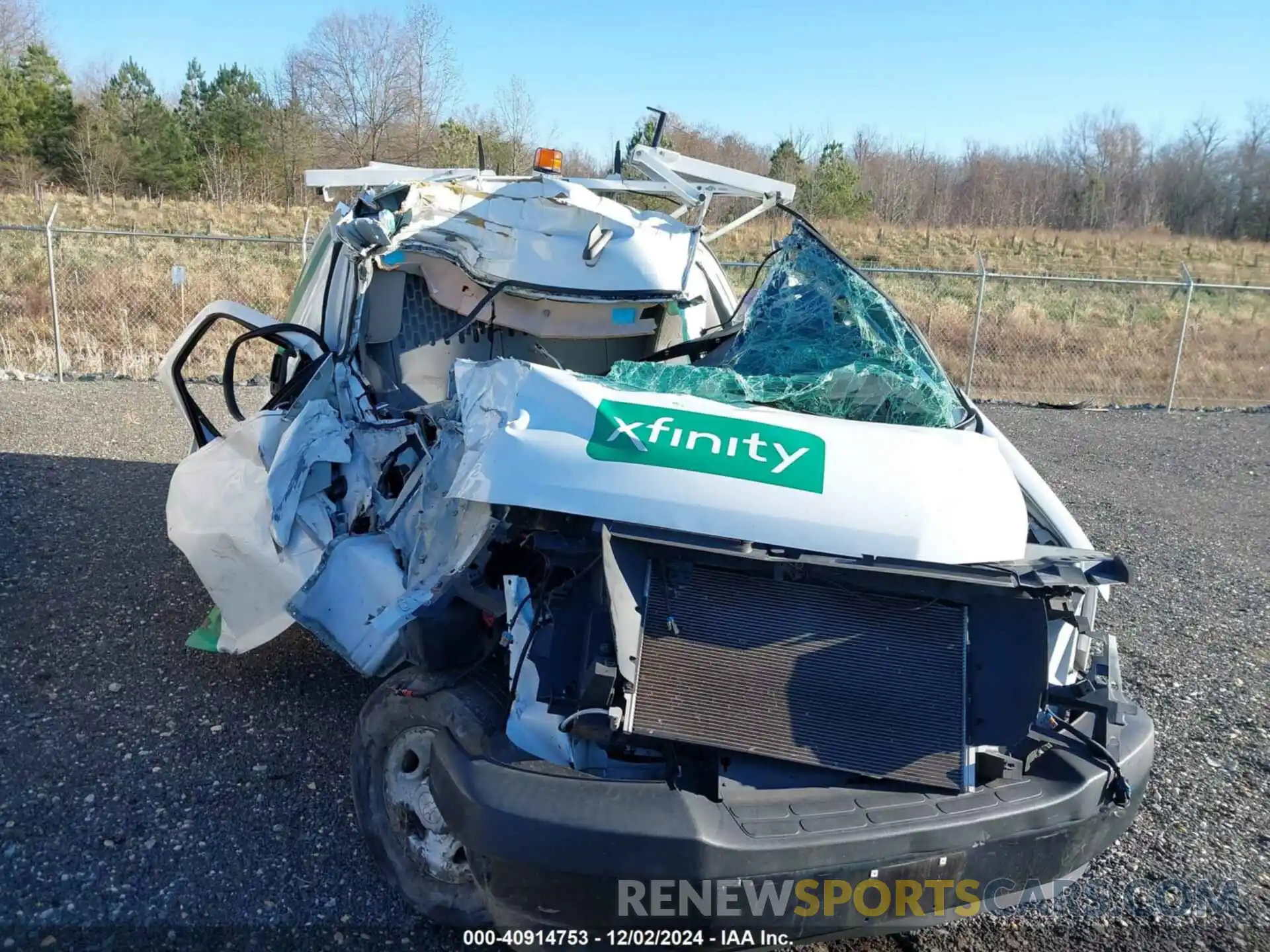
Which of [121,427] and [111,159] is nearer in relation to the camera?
[121,427]

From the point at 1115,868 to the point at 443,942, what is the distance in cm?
234

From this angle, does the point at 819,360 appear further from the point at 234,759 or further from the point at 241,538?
the point at 234,759

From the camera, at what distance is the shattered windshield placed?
3.08 metres

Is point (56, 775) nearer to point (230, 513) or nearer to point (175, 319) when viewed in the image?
point (230, 513)

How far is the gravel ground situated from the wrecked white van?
446mm

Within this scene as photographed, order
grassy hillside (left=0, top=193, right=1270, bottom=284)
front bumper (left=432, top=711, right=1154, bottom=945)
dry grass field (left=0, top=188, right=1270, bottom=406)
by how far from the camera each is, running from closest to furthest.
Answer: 1. front bumper (left=432, top=711, right=1154, bottom=945)
2. dry grass field (left=0, top=188, right=1270, bottom=406)
3. grassy hillside (left=0, top=193, right=1270, bottom=284)

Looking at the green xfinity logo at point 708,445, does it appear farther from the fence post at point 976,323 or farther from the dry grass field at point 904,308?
the dry grass field at point 904,308

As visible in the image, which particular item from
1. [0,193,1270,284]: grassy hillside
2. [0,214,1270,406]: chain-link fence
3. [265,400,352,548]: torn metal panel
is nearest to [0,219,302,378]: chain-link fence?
[0,214,1270,406]: chain-link fence

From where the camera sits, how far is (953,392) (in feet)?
11.2

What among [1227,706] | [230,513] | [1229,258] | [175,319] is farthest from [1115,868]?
[1229,258]

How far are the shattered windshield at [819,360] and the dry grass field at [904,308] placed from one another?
36.4 ft

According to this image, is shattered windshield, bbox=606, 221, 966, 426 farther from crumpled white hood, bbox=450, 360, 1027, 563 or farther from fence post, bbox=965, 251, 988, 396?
fence post, bbox=965, 251, 988, 396

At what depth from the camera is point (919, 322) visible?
16.2 m

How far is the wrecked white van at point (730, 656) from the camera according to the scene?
230 cm
